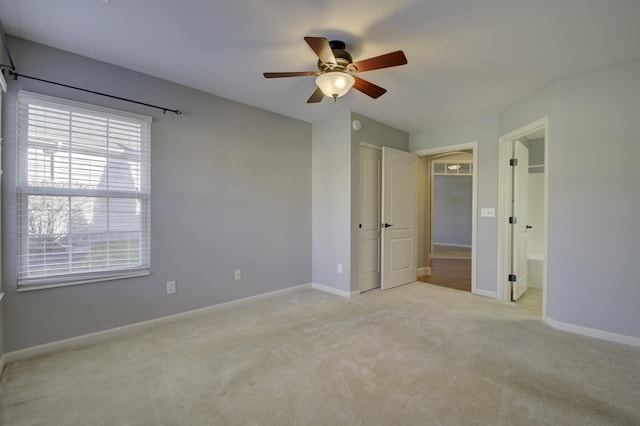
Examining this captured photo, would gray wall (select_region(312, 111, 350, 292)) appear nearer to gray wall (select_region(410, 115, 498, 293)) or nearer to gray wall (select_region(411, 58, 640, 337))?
gray wall (select_region(410, 115, 498, 293))

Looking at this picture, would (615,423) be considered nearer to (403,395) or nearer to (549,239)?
(403,395)

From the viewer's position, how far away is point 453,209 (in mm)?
9680

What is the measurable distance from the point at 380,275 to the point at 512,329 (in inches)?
72.5

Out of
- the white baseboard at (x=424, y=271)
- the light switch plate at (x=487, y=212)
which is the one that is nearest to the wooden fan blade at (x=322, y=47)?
the light switch plate at (x=487, y=212)

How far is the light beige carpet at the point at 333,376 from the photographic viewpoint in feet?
5.53

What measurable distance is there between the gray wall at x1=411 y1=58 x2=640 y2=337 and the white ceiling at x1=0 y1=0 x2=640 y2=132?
10.5 inches

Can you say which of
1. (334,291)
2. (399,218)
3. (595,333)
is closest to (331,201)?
(399,218)

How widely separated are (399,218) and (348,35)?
292 centimetres

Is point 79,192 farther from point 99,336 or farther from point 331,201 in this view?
point 331,201

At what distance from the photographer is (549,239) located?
3.02 metres

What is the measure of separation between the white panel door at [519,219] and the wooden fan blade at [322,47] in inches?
120

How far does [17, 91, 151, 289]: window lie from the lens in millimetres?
2332

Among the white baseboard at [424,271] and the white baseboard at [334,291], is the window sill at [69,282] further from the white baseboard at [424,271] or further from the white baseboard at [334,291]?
the white baseboard at [424,271]

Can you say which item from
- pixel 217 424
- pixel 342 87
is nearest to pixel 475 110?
pixel 342 87
